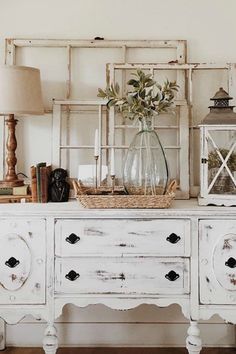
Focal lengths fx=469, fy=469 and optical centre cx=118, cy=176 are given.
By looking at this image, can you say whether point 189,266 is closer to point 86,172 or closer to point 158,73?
point 86,172

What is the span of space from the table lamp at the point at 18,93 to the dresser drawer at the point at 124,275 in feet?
2.01

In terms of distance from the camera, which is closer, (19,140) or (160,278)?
(160,278)

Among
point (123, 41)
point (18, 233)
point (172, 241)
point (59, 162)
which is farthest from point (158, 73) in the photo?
point (18, 233)

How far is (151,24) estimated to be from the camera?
268 centimetres

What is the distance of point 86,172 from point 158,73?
2.29ft

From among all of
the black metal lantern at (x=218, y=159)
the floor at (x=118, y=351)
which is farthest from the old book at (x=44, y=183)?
the floor at (x=118, y=351)

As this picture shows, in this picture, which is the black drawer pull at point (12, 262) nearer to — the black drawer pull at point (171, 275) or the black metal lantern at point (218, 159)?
the black drawer pull at point (171, 275)

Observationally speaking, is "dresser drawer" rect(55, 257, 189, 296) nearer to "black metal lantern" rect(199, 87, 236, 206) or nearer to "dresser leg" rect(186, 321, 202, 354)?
"dresser leg" rect(186, 321, 202, 354)

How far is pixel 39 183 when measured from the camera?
238 centimetres

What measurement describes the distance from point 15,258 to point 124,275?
0.51 meters

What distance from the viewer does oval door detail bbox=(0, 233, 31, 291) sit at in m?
2.18

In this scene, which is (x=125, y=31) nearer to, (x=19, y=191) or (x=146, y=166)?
(x=146, y=166)

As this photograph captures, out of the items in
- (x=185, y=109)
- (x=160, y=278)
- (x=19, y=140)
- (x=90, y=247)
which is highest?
(x=185, y=109)

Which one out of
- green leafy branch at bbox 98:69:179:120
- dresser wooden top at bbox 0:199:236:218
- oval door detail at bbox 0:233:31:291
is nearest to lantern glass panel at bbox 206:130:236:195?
dresser wooden top at bbox 0:199:236:218
